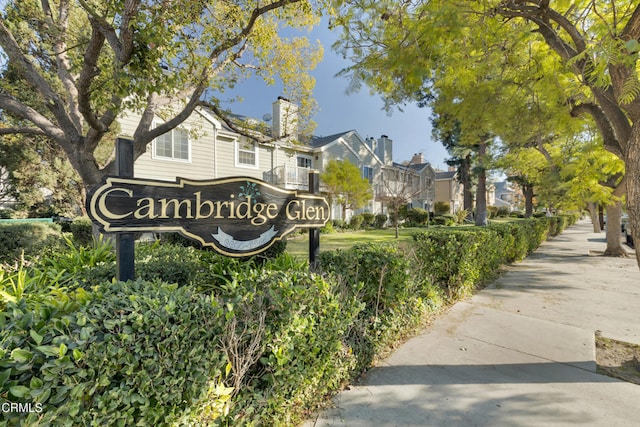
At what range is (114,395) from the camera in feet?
4.49

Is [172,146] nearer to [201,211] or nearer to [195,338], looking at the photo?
[201,211]

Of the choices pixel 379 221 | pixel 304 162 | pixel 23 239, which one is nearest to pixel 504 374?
pixel 23 239

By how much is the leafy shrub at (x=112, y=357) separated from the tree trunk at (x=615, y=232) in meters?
13.9

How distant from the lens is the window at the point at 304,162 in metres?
19.4

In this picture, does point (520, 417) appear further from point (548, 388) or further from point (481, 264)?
point (481, 264)

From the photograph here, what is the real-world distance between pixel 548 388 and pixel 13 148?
52.2 feet

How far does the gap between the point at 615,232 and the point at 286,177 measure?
1480 centimetres

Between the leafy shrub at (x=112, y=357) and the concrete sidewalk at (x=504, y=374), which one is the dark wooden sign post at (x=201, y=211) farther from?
the concrete sidewalk at (x=504, y=374)

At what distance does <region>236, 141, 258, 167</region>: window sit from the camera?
15.5 meters

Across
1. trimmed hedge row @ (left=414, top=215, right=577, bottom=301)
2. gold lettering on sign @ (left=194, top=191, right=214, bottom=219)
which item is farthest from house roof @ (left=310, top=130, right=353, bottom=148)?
gold lettering on sign @ (left=194, top=191, right=214, bottom=219)

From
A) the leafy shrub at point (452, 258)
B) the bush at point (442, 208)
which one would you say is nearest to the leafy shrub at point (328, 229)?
the leafy shrub at point (452, 258)

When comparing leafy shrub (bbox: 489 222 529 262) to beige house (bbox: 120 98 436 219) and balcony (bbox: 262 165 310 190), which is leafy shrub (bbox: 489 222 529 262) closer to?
beige house (bbox: 120 98 436 219)

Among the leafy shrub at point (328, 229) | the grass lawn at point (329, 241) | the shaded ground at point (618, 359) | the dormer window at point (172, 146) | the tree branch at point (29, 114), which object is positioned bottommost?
the shaded ground at point (618, 359)

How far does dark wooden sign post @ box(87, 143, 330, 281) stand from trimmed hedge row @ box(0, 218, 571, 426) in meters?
0.40
